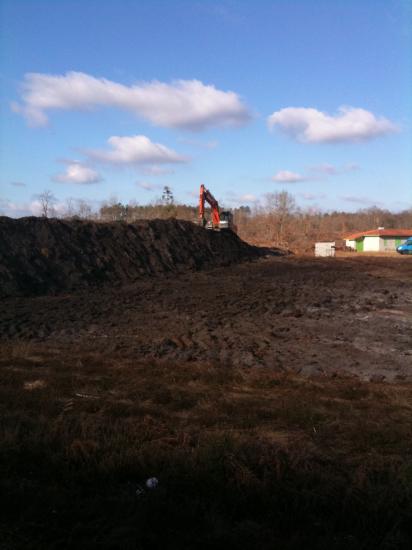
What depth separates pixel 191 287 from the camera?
2202cm

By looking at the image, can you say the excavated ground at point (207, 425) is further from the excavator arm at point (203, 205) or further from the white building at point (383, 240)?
the white building at point (383, 240)

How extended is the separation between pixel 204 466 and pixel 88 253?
69.1 feet

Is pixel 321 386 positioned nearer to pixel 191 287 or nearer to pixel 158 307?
pixel 158 307

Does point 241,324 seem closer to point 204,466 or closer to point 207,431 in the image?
point 207,431

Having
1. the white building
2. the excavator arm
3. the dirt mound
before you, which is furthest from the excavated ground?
the white building

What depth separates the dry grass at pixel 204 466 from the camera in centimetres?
371

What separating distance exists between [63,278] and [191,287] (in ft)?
17.6

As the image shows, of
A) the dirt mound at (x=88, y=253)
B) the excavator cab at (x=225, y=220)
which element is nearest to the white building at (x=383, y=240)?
the excavator cab at (x=225, y=220)

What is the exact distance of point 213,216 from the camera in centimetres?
4028

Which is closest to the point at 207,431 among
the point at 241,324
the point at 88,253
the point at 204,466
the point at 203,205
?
the point at 204,466

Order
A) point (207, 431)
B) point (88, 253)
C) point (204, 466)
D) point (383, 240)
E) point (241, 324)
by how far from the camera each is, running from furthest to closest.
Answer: point (383, 240) → point (88, 253) → point (241, 324) → point (207, 431) → point (204, 466)

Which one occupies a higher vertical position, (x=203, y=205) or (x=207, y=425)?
(x=203, y=205)

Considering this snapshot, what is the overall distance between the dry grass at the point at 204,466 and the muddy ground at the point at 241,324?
230cm

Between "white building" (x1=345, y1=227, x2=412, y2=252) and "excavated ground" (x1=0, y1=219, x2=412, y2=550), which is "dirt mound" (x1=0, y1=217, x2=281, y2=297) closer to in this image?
"excavated ground" (x1=0, y1=219, x2=412, y2=550)
